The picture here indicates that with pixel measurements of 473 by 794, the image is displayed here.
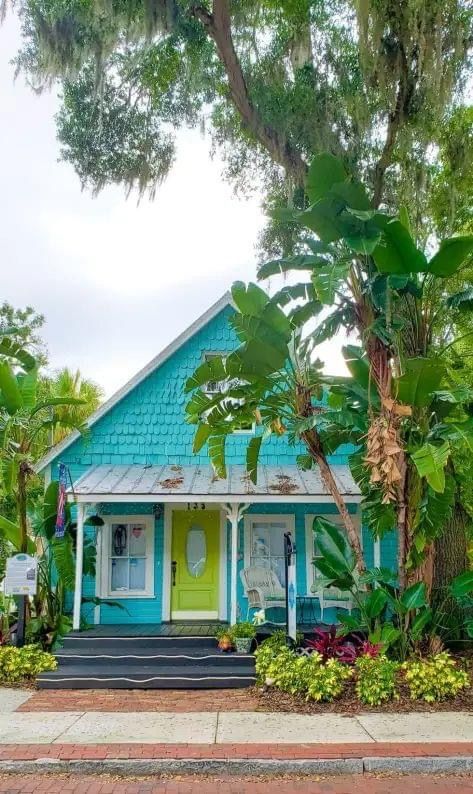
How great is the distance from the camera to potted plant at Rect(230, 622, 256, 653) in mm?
9672

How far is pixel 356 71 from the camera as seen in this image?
1227 cm

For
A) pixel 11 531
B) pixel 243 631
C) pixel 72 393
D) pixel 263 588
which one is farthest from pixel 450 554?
pixel 72 393

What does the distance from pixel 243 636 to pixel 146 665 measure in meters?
1.40

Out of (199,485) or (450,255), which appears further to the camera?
(199,485)

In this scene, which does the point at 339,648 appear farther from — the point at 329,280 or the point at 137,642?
the point at 329,280

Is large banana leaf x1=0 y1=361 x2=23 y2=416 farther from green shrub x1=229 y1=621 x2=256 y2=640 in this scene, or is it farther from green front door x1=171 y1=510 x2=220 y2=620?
green shrub x1=229 y1=621 x2=256 y2=640

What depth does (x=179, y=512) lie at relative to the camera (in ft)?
39.9

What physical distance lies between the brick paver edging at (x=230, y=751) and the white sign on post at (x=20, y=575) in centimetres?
348

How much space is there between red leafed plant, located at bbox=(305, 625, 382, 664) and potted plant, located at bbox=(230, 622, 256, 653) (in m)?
0.81

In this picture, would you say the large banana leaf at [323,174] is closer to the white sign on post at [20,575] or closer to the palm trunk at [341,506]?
the palm trunk at [341,506]

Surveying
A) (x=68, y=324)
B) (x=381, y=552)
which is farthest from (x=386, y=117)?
(x=68, y=324)

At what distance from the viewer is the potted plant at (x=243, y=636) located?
9.67 metres

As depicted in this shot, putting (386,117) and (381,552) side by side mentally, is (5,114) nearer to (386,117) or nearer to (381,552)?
(386,117)

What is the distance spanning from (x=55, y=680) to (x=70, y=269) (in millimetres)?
11008
